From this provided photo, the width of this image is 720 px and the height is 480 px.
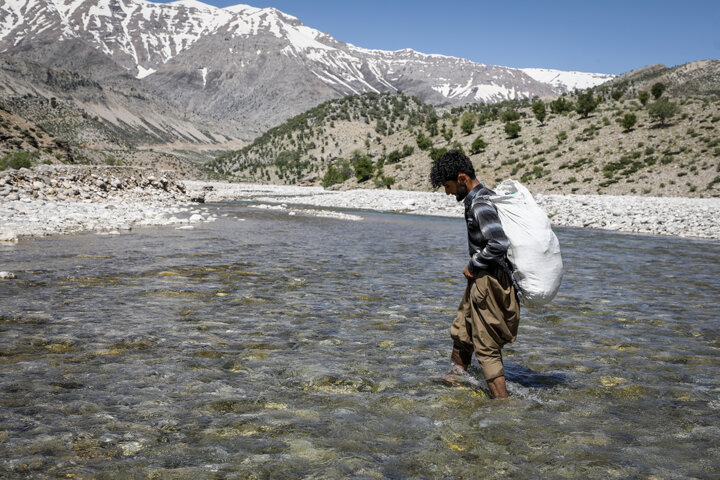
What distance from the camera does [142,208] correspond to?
27.4 meters

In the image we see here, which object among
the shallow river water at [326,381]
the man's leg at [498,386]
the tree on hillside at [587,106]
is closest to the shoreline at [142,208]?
the shallow river water at [326,381]

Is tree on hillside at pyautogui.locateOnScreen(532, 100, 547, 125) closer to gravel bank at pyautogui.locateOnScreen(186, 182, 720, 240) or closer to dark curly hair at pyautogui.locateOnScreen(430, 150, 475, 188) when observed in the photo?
→ gravel bank at pyautogui.locateOnScreen(186, 182, 720, 240)

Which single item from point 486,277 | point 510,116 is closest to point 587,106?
point 510,116

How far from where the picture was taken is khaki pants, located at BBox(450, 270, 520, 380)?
5.30 meters

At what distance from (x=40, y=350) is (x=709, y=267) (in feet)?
57.7

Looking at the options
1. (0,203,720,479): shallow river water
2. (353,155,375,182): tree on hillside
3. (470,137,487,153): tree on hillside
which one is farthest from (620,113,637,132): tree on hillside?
(0,203,720,479): shallow river water

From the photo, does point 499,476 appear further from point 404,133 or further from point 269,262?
point 404,133

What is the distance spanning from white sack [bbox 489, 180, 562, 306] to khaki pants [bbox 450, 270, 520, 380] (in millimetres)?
200

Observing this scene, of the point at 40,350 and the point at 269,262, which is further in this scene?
the point at 269,262

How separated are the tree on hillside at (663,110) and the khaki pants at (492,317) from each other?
6172cm

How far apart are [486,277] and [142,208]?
25.7 meters

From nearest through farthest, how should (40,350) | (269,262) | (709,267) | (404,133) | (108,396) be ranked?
(108,396) → (40,350) → (269,262) → (709,267) → (404,133)

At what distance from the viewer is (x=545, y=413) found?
5082mm

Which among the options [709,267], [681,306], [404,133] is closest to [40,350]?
[681,306]
